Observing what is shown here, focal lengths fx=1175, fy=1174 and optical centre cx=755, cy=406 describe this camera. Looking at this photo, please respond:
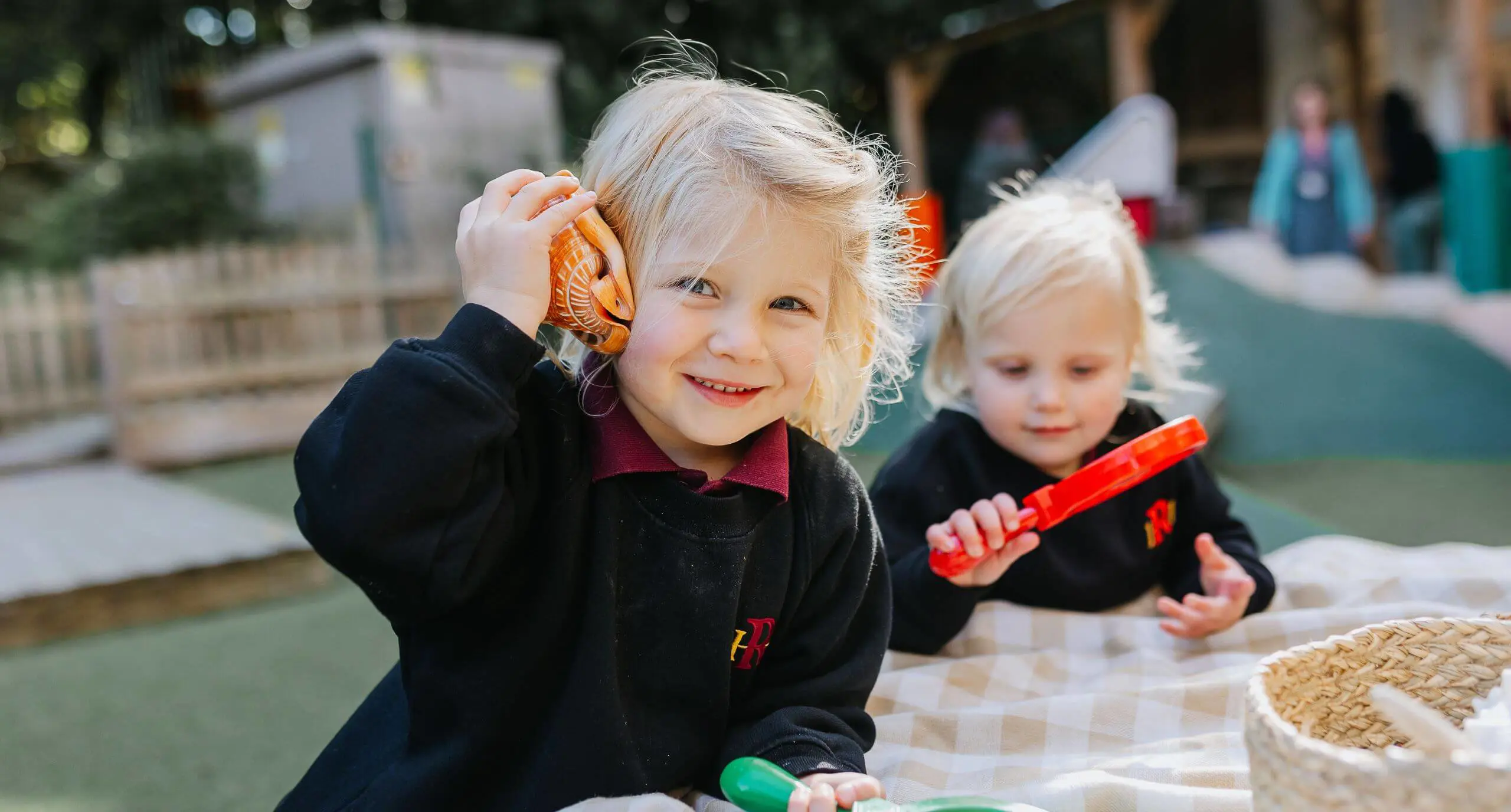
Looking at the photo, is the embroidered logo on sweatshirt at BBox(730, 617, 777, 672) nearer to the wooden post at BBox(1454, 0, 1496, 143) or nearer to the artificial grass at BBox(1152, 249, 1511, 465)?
the artificial grass at BBox(1152, 249, 1511, 465)

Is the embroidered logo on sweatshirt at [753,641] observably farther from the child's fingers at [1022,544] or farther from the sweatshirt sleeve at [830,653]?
the child's fingers at [1022,544]

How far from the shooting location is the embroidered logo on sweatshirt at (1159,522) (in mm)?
1704

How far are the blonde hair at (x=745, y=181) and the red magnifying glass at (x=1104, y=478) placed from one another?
24 centimetres

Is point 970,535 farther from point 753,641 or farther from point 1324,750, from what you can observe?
point 1324,750

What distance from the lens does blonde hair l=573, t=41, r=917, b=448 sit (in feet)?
3.56

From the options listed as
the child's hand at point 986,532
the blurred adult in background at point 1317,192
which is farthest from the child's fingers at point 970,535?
the blurred adult in background at point 1317,192

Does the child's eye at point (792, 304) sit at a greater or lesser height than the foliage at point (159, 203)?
lesser

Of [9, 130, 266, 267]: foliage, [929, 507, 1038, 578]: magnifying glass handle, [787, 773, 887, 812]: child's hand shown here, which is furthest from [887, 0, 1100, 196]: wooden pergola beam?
[787, 773, 887, 812]: child's hand

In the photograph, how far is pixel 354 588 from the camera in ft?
11.2

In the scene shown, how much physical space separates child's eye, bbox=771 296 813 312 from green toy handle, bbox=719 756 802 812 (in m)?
0.41

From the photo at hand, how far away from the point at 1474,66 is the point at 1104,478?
5305mm

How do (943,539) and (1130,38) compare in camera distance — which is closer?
(943,539)

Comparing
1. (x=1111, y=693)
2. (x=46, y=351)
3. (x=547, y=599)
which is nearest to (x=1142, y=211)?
(x=1111, y=693)

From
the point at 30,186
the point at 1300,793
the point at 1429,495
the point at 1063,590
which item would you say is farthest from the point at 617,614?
the point at 30,186
